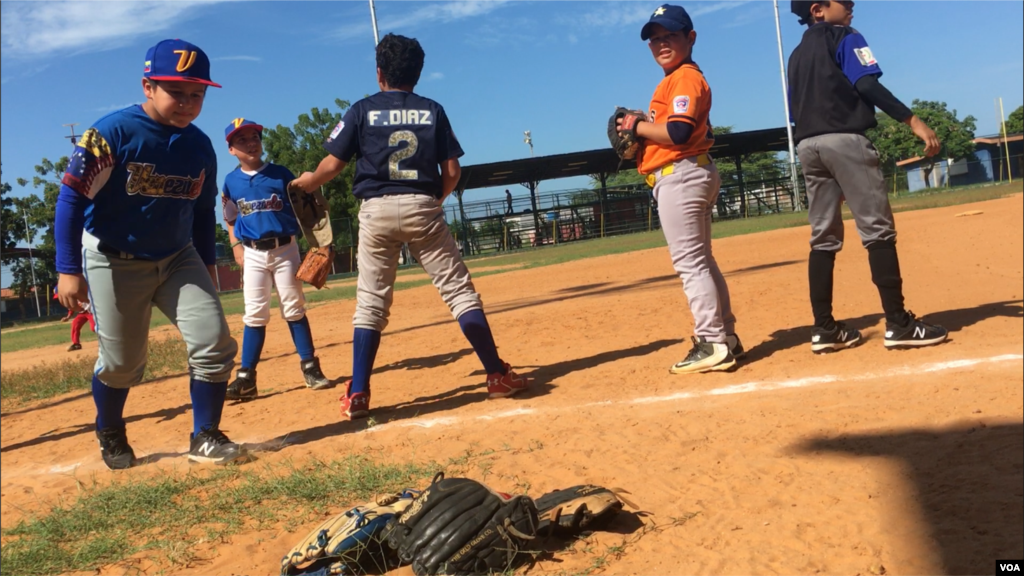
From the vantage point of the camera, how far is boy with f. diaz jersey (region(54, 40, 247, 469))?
155 inches

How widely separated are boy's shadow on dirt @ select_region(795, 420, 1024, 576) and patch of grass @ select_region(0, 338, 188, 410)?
265 inches

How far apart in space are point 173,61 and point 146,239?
0.93 metres

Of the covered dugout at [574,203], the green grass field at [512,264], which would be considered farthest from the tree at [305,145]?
the green grass field at [512,264]

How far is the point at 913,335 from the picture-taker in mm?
4746

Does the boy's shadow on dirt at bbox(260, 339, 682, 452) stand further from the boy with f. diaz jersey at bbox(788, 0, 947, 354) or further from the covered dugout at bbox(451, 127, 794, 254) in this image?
A: the covered dugout at bbox(451, 127, 794, 254)

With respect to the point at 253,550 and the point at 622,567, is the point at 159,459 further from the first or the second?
the point at 622,567

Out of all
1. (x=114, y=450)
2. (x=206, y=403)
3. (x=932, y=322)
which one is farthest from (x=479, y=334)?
(x=932, y=322)

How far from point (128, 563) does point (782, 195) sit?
43.3 m

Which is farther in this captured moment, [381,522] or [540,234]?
[540,234]

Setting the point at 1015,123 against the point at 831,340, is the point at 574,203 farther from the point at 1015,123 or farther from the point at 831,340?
the point at 1015,123

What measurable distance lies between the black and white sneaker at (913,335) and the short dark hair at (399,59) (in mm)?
3210

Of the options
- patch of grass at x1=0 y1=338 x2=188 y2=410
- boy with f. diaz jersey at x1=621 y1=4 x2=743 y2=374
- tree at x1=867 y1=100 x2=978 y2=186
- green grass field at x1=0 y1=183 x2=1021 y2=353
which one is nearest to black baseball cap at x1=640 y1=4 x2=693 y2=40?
boy with f. diaz jersey at x1=621 y1=4 x2=743 y2=374

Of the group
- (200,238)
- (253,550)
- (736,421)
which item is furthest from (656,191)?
(253,550)

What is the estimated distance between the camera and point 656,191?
5160 millimetres
